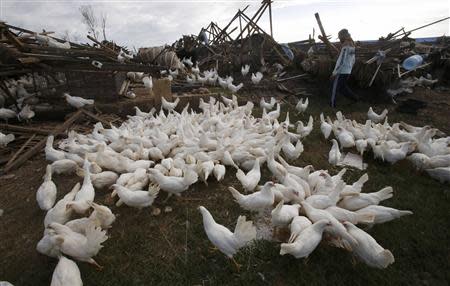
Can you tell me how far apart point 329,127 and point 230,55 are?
28.5ft

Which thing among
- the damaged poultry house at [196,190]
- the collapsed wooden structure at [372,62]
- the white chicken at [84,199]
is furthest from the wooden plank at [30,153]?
the collapsed wooden structure at [372,62]

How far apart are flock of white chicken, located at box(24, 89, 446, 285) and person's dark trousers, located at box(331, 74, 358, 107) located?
350 centimetres

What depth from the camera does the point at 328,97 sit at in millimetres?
10836

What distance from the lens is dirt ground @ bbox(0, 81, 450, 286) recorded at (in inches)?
113

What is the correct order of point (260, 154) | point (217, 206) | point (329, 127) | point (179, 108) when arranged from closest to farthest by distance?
point (217, 206), point (260, 154), point (329, 127), point (179, 108)

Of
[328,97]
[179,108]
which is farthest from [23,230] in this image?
[328,97]

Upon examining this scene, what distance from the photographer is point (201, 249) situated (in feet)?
10.5

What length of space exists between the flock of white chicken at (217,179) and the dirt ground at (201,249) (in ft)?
0.68

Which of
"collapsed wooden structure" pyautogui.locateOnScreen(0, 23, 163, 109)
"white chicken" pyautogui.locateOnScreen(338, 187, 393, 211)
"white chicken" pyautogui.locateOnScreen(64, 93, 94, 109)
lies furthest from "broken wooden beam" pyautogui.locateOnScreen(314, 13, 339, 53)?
"white chicken" pyautogui.locateOnScreen(338, 187, 393, 211)

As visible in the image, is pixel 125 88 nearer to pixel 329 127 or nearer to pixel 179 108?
pixel 179 108

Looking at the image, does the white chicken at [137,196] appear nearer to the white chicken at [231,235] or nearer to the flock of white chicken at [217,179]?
the flock of white chicken at [217,179]

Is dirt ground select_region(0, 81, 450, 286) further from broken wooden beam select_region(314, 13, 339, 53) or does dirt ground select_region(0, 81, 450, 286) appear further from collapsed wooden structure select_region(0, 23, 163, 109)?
broken wooden beam select_region(314, 13, 339, 53)

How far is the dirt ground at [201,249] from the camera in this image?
113 inches

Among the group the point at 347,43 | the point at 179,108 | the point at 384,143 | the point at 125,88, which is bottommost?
the point at 384,143
